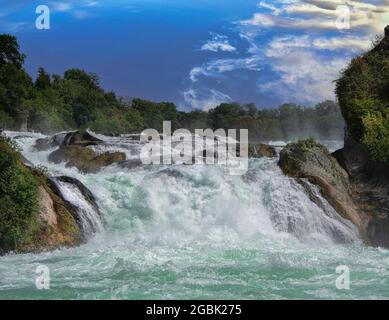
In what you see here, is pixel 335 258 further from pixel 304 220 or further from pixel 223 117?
pixel 223 117

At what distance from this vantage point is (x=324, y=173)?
27844mm

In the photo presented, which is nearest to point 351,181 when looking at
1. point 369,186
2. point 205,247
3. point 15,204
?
point 369,186

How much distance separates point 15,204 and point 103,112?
64930mm

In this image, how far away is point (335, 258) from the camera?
2023cm

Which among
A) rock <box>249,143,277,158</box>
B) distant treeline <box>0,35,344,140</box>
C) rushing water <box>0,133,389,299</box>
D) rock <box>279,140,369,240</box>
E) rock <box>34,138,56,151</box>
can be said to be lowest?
rushing water <box>0,133,389,299</box>

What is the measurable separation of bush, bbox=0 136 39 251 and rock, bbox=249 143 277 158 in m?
14.5

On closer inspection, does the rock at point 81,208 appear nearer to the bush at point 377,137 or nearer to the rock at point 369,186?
the rock at point 369,186

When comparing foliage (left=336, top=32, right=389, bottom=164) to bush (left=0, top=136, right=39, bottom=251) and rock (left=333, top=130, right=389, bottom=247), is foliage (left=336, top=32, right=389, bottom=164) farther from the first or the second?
bush (left=0, top=136, right=39, bottom=251)

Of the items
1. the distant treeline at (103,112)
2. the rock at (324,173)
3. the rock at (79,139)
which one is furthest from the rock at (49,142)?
the distant treeline at (103,112)

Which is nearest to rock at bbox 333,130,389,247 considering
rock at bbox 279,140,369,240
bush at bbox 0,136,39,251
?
rock at bbox 279,140,369,240

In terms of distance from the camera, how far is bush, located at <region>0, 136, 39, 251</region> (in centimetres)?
2053

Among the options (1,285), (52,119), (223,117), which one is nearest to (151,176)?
(1,285)

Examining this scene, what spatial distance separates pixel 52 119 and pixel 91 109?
12610mm

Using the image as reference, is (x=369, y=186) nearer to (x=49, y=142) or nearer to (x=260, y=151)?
(x=260, y=151)
